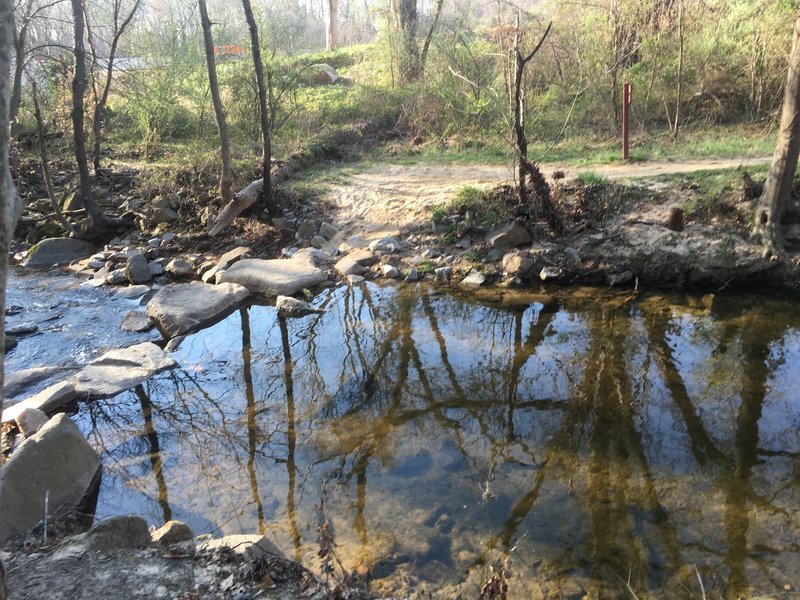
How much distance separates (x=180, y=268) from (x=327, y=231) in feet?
7.45

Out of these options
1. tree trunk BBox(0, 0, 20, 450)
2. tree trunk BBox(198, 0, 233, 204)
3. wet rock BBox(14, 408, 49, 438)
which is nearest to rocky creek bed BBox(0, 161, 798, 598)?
wet rock BBox(14, 408, 49, 438)

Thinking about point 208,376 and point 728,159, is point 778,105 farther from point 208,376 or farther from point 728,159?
point 208,376

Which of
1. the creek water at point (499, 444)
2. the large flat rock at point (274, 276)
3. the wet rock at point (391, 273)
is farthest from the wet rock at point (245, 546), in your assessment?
the wet rock at point (391, 273)

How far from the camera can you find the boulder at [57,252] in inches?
393

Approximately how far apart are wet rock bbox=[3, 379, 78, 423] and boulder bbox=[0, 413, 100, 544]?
50.5 inches

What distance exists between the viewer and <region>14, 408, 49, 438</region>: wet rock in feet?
16.3

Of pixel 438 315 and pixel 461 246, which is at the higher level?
pixel 461 246

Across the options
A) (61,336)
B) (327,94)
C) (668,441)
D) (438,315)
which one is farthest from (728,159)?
(327,94)

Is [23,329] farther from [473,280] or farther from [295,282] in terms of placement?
[473,280]

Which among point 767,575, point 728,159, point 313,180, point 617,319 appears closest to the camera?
point 767,575

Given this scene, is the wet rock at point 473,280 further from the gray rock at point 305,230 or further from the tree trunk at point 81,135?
the tree trunk at point 81,135

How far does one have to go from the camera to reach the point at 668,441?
4699mm

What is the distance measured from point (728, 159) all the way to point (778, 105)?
136 inches

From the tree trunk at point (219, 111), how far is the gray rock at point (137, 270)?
72.6 inches
